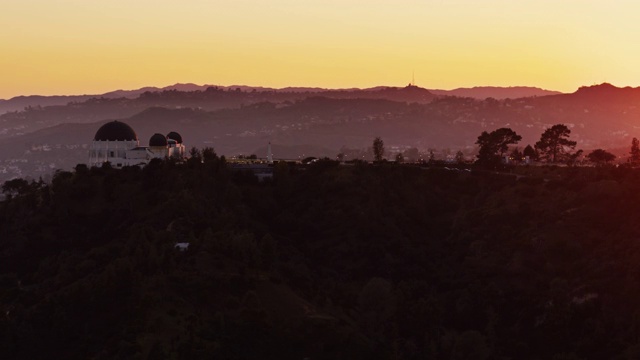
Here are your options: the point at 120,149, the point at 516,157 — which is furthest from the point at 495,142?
the point at 120,149

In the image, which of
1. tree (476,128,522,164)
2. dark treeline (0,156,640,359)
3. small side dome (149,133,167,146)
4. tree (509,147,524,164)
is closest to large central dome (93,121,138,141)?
small side dome (149,133,167,146)

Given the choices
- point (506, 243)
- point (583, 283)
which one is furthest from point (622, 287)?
point (506, 243)

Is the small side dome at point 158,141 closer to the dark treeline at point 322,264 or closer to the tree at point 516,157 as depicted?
the dark treeline at point 322,264

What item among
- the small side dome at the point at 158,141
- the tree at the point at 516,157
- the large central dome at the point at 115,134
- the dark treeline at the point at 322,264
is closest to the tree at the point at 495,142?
the tree at the point at 516,157

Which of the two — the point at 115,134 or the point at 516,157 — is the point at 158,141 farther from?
the point at 516,157

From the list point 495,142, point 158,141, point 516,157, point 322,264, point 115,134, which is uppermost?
point 115,134

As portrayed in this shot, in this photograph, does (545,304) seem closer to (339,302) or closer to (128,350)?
(339,302)

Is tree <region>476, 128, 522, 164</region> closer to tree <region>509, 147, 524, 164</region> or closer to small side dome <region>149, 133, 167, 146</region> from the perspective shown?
tree <region>509, 147, 524, 164</region>
